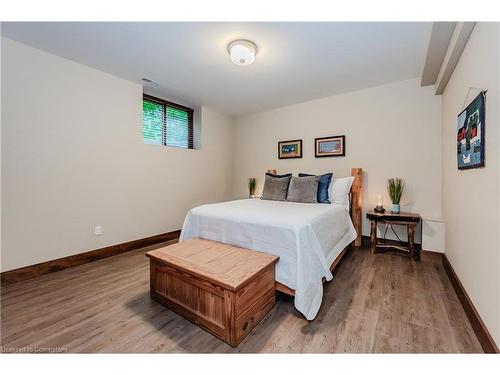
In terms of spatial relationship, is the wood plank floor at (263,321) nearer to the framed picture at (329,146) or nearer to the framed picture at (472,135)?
the framed picture at (472,135)

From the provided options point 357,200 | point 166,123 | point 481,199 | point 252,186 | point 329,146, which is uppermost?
point 166,123

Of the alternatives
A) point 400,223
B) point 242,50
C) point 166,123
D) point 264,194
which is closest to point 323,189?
point 264,194

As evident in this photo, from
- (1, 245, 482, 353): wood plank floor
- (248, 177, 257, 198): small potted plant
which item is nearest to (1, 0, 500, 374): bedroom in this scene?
(1, 245, 482, 353): wood plank floor

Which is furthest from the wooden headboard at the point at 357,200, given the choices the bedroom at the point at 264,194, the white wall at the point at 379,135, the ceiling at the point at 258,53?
the ceiling at the point at 258,53

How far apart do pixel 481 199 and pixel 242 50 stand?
226 centimetres

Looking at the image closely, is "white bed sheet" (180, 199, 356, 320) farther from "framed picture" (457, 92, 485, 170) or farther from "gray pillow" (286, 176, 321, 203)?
"framed picture" (457, 92, 485, 170)

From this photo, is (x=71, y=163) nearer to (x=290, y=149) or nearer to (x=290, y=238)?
(x=290, y=238)

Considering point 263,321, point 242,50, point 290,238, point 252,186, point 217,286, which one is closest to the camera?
point 217,286

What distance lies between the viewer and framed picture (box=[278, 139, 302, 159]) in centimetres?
404

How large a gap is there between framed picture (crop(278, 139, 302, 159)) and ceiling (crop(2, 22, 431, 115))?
0.96 metres

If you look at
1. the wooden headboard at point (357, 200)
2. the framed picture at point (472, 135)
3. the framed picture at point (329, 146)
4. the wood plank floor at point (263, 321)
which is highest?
the framed picture at point (329, 146)

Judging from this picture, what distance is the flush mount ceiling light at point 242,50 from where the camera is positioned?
2098mm

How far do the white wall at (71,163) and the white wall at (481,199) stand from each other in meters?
3.71

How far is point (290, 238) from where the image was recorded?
175 cm
